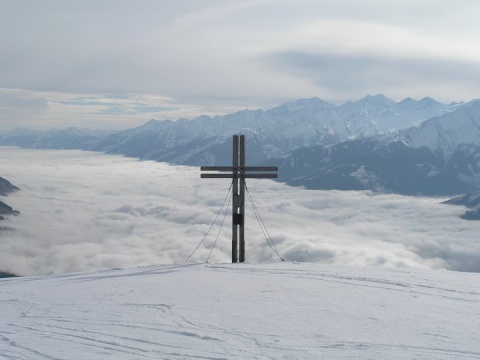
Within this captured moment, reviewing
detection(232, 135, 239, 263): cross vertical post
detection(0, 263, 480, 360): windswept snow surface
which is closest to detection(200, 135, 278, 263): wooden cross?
detection(232, 135, 239, 263): cross vertical post

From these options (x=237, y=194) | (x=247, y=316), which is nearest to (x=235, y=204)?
(x=237, y=194)

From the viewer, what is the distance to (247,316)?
980 cm

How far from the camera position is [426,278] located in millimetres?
13672

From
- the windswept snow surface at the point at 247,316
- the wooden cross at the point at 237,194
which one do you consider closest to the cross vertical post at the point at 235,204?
the wooden cross at the point at 237,194

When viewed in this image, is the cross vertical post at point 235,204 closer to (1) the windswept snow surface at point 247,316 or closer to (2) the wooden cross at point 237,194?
(2) the wooden cross at point 237,194

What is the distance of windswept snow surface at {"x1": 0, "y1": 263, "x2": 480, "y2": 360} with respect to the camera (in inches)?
311

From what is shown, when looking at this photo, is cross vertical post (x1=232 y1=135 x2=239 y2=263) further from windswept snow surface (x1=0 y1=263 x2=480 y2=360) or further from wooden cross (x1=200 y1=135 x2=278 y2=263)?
windswept snow surface (x1=0 y1=263 x2=480 y2=360)

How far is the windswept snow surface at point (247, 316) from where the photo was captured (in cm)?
789

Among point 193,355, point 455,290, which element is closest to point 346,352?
point 193,355

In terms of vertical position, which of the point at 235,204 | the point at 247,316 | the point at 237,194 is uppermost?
the point at 237,194

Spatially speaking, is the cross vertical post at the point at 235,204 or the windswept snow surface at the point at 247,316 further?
the cross vertical post at the point at 235,204

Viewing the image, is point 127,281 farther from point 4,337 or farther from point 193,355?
point 193,355

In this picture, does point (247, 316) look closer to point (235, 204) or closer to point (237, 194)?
point (235, 204)

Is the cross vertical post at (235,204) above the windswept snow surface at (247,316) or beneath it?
above
